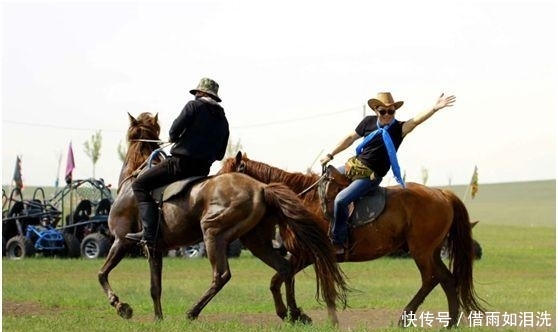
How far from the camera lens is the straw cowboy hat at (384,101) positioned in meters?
12.0

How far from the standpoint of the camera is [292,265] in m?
12.1

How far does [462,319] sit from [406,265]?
50.5ft

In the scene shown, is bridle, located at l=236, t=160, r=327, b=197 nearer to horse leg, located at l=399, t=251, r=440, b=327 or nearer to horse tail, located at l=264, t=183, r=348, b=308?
horse tail, located at l=264, t=183, r=348, b=308

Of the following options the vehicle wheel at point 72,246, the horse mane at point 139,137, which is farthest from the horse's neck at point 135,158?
the vehicle wheel at point 72,246

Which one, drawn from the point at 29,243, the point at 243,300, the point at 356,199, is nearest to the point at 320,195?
the point at 356,199

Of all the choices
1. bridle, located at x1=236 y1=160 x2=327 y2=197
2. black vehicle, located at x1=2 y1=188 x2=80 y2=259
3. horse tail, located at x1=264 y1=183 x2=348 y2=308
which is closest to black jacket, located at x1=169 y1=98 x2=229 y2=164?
horse tail, located at x1=264 y1=183 x2=348 y2=308

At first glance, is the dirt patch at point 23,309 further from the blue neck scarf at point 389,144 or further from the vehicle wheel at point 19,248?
the vehicle wheel at point 19,248

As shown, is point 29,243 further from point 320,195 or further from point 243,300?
point 320,195

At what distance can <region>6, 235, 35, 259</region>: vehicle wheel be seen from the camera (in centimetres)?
2795

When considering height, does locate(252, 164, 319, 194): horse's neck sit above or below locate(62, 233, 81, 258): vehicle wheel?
above

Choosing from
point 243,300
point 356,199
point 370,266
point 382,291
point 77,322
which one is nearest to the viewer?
point 77,322

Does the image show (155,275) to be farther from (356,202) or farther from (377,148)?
(377,148)

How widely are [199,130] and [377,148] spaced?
1.91 m

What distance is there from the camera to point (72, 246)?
27.8 metres
